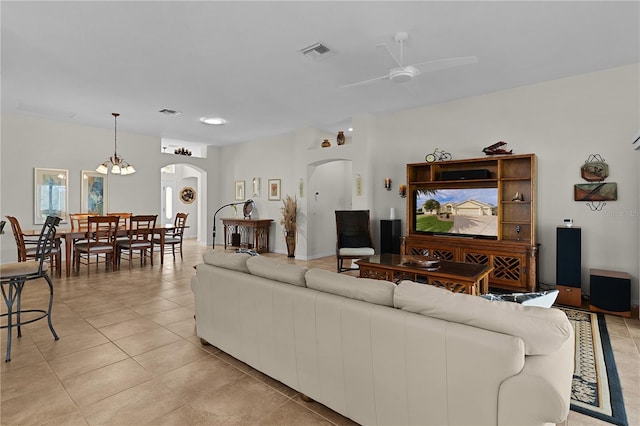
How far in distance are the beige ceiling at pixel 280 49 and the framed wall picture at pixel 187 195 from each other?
6068 mm

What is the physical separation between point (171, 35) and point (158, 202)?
231 inches

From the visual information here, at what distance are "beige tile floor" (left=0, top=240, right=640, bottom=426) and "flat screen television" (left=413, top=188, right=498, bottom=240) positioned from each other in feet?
5.95

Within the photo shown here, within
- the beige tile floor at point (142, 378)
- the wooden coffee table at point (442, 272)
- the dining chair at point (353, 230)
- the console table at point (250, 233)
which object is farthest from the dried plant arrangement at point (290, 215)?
the beige tile floor at point (142, 378)

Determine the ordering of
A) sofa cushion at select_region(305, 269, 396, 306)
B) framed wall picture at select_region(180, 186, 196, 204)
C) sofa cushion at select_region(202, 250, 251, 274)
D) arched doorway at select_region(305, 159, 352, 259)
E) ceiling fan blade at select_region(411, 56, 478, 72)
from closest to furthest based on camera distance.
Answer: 1. sofa cushion at select_region(305, 269, 396, 306)
2. sofa cushion at select_region(202, 250, 251, 274)
3. ceiling fan blade at select_region(411, 56, 478, 72)
4. arched doorway at select_region(305, 159, 352, 259)
5. framed wall picture at select_region(180, 186, 196, 204)

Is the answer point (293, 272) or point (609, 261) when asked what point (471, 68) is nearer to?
point (609, 261)

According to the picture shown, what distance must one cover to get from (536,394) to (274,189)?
759cm

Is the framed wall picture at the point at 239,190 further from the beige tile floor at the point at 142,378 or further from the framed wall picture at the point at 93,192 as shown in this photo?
the beige tile floor at the point at 142,378

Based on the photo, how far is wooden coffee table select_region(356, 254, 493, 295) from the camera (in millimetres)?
3312

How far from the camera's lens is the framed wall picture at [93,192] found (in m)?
7.22

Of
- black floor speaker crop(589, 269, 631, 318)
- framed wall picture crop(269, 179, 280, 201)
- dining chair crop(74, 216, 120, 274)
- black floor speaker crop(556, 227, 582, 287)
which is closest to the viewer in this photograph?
black floor speaker crop(589, 269, 631, 318)

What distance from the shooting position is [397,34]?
130 inches

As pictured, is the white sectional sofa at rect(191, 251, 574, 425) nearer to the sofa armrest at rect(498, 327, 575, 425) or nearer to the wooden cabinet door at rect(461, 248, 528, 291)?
the sofa armrest at rect(498, 327, 575, 425)

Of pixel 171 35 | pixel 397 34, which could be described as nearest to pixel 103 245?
pixel 171 35

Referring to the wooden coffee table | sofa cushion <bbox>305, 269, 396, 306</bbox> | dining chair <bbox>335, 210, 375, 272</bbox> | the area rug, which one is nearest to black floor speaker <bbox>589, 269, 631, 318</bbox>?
the area rug
